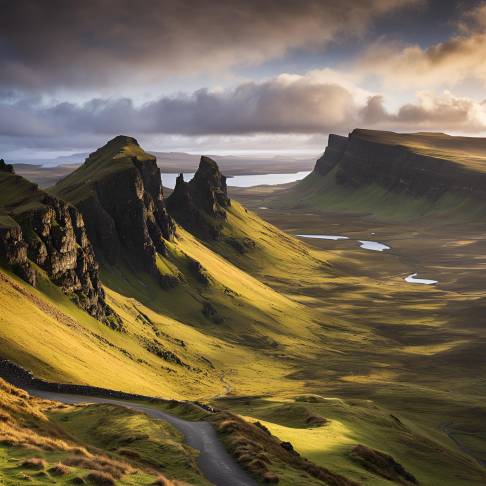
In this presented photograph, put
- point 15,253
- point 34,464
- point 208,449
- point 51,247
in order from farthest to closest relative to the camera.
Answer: point 51,247 → point 15,253 → point 208,449 → point 34,464

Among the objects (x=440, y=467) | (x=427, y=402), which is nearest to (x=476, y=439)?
(x=427, y=402)

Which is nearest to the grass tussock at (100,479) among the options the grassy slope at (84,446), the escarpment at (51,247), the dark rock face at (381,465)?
the grassy slope at (84,446)

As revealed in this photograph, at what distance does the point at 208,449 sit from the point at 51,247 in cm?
10392

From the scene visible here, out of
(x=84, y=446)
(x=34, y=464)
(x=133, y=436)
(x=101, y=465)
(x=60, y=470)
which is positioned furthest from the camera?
(x=133, y=436)

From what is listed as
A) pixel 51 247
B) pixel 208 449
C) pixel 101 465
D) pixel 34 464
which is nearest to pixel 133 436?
pixel 208 449

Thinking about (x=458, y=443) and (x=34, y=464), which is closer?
(x=34, y=464)

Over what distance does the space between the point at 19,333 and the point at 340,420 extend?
5586 cm

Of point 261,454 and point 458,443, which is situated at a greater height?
point 261,454

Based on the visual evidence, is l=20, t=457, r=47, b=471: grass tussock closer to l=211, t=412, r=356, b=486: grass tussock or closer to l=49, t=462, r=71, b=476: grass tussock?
l=49, t=462, r=71, b=476: grass tussock

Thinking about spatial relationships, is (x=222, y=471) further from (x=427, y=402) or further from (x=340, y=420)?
(x=427, y=402)

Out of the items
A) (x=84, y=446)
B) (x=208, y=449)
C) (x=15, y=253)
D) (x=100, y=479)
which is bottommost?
(x=208, y=449)

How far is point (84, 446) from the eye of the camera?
49094mm

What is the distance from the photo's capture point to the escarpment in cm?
13400

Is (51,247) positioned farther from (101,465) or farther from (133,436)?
(101,465)
